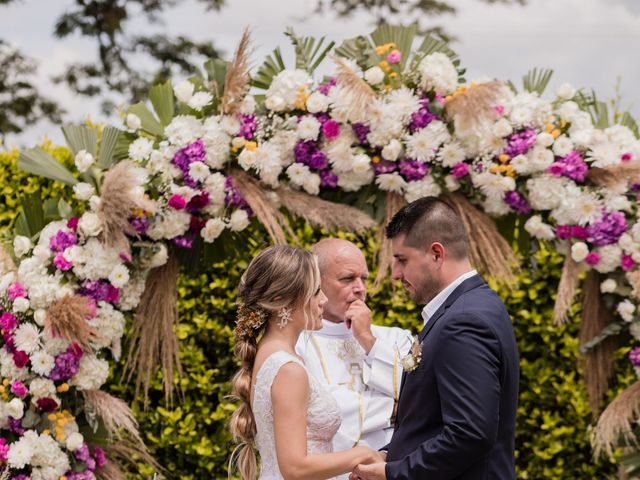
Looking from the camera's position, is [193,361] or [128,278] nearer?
[128,278]

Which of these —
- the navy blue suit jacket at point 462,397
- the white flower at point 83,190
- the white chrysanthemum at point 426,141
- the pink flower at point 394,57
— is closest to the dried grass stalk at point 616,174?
the white chrysanthemum at point 426,141

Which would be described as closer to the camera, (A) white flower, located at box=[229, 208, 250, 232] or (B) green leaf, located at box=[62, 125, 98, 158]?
(A) white flower, located at box=[229, 208, 250, 232]

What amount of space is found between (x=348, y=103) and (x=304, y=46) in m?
0.56

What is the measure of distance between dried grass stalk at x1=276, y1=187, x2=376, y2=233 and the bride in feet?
4.18

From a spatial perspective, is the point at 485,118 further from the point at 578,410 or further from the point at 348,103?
the point at 578,410

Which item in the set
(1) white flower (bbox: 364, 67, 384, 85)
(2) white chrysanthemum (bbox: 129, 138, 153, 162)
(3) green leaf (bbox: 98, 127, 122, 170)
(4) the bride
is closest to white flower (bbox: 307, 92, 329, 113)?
(1) white flower (bbox: 364, 67, 384, 85)

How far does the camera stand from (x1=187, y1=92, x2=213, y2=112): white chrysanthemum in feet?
16.9

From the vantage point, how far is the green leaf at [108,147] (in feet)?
17.3

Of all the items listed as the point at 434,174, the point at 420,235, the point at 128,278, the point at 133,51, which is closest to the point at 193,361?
the point at 128,278

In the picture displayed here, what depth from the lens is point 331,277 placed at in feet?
14.7

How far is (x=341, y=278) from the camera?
446cm

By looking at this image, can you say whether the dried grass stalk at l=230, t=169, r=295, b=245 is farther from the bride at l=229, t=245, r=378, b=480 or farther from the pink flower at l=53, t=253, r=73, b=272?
the bride at l=229, t=245, r=378, b=480

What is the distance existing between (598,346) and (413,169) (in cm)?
163

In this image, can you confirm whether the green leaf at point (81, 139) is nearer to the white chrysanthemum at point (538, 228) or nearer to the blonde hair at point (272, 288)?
the blonde hair at point (272, 288)
